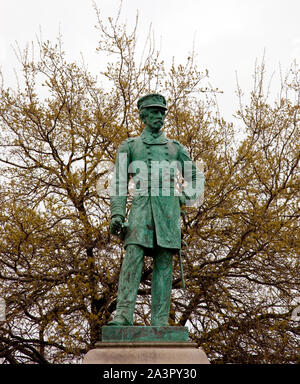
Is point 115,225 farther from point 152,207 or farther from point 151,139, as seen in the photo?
point 151,139

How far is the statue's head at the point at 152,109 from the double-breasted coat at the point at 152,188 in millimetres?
130

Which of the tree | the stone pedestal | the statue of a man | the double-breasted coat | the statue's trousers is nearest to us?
the stone pedestal

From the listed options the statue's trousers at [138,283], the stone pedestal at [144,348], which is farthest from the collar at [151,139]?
the stone pedestal at [144,348]

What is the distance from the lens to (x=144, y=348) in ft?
16.0

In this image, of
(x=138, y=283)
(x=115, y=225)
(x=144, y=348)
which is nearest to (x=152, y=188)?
(x=115, y=225)

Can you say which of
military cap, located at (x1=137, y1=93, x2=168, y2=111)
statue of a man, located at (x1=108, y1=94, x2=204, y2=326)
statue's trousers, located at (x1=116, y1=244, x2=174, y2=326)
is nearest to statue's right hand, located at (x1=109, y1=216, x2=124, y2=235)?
statue of a man, located at (x1=108, y1=94, x2=204, y2=326)

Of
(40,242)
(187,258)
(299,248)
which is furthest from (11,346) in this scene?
(299,248)

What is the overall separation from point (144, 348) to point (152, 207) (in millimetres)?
1445

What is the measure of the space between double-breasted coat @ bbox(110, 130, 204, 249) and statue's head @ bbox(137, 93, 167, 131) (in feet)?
0.43

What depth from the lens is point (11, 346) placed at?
11.7 meters

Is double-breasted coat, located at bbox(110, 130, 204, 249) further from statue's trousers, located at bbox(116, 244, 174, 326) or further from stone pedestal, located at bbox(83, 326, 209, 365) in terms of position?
stone pedestal, located at bbox(83, 326, 209, 365)

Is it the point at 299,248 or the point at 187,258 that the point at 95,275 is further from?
the point at 299,248

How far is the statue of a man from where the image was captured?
218 inches

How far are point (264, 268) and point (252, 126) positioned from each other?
11.1 ft
